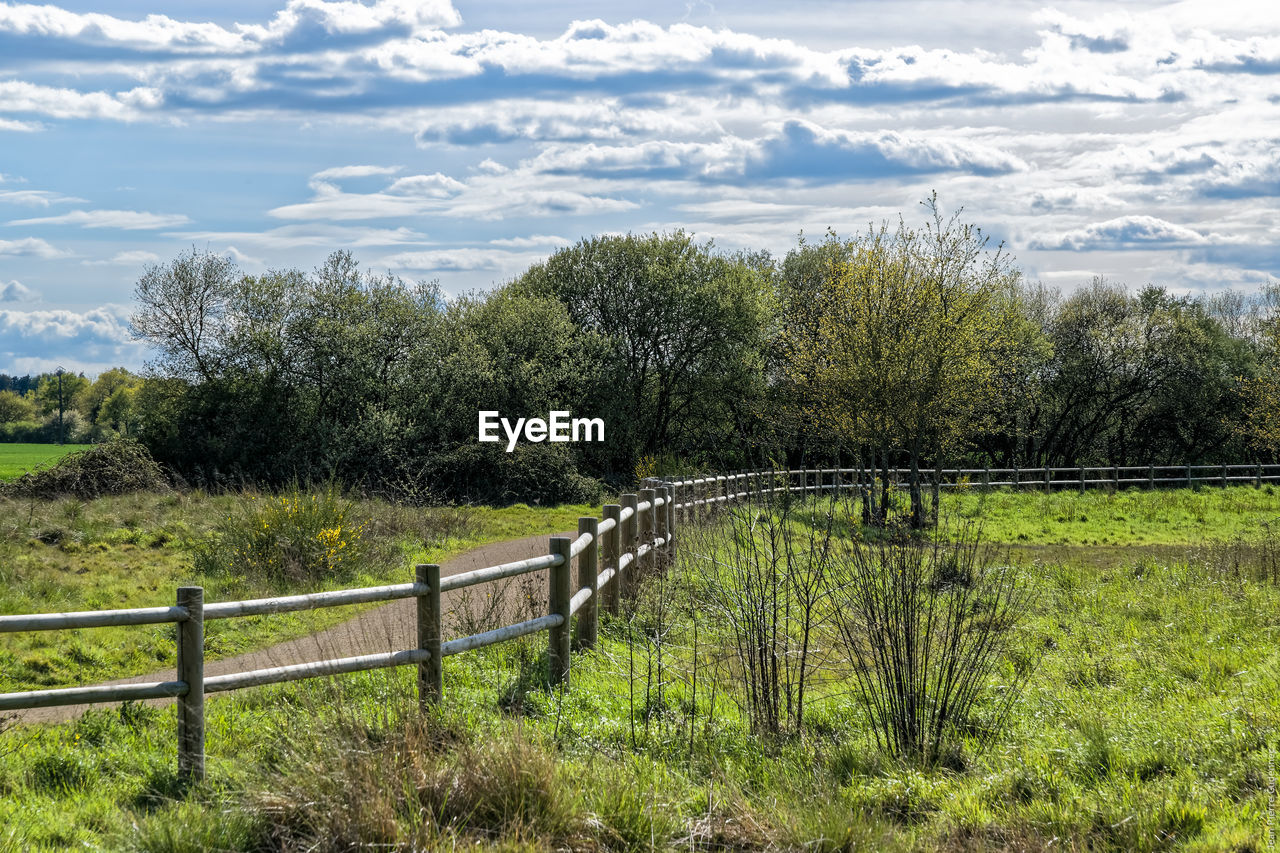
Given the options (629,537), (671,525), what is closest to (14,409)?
(671,525)

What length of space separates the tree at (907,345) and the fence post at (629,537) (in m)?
11.7

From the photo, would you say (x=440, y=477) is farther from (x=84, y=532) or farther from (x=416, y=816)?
(x=416, y=816)

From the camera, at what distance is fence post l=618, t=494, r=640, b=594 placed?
11250 millimetres

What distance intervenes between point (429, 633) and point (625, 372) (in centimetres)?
3521

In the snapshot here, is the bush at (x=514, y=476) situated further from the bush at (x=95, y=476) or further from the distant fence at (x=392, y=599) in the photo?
the distant fence at (x=392, y=599)

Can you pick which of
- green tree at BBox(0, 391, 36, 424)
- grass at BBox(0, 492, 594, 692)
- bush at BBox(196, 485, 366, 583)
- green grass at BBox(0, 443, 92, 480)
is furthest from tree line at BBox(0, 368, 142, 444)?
bush at BBox(196, 485, 366, 583)

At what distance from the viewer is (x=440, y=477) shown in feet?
116

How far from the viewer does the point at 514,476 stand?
34.1m

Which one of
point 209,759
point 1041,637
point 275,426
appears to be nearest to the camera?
point 209,759

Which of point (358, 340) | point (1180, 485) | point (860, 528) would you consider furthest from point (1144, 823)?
point (1180, 485)

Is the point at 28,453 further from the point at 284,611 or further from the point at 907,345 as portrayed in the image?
the point at 284,611

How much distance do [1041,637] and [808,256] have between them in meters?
38.4

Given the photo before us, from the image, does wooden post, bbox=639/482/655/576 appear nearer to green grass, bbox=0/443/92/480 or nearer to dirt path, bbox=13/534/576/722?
dirt path, bbox=13/534/576/722

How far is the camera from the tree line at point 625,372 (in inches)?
1350
